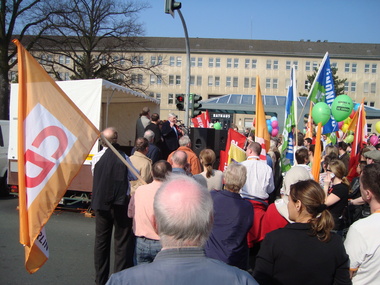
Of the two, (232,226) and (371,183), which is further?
(232,226)

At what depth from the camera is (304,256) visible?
2.33 m

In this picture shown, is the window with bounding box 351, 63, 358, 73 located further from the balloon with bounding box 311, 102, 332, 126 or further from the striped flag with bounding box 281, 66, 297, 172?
the striped flag with bounding box 281, 66, 297, 172

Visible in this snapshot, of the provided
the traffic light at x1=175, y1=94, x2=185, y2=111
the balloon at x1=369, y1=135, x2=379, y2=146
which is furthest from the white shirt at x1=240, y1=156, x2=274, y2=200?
the balloon at x1=369, y1=135, x2=379, y2=146

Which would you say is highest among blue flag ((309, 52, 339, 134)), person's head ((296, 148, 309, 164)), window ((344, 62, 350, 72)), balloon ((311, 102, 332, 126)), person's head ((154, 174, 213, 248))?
window ((344, 62, 350, 72))

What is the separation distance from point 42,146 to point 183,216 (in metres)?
1.79

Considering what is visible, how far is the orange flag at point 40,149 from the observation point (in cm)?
273

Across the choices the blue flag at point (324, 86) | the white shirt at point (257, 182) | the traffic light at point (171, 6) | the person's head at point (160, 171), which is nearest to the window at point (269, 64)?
the traffic light at point (171, 6)

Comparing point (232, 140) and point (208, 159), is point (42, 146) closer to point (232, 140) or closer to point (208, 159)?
point (208, 159)

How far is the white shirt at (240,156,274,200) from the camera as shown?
4.91 metres

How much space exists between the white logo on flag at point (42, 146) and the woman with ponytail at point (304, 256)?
1.69m

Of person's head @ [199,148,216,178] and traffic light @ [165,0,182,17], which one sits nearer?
person's head @ [199,148,216,178]

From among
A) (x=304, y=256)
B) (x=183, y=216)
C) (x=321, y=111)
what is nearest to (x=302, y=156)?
(x=321, y=111)

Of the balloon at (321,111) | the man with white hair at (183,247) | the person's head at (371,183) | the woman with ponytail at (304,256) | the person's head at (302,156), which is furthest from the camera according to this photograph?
the balloon at (321,111)

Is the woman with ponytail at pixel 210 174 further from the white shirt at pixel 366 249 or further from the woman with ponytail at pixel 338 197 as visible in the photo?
the white shirt at pixel 366 249
